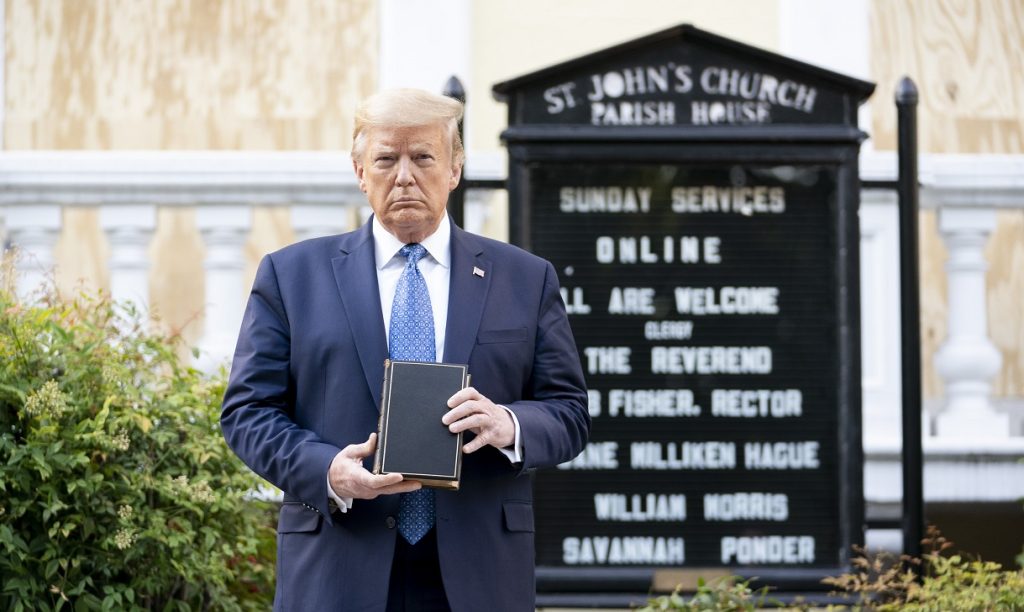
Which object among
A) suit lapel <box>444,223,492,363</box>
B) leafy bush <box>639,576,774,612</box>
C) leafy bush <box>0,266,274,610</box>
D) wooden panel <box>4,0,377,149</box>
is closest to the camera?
suit lapel <box>444,223,492,363</box>

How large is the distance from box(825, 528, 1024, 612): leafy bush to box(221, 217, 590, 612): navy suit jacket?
181 centimetres

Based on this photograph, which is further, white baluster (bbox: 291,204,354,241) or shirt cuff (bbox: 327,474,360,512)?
white baluster (bbox: 291,204,354,241)

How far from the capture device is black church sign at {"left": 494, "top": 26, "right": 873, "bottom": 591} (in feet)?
15.0

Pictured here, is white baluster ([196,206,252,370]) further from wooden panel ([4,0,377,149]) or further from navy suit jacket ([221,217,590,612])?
navy suit jacket ([221,217,590,612])

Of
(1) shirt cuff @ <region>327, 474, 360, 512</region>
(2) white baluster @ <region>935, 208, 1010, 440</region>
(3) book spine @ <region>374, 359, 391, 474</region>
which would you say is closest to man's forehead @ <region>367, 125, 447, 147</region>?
(3) book spine @ <region>374, 359, 391, 474</region>

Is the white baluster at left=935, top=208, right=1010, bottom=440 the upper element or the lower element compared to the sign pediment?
lower

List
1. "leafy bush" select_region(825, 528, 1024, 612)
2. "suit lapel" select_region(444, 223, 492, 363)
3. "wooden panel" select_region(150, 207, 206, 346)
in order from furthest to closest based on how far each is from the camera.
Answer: "wooden panel" select_region(150, 207, 206, 346) < "leafy bush" select_region(825, 528, 1024, 612) < "suit lapel" select_region(444, 223, 492, 363)

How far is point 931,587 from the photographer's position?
4316 mm

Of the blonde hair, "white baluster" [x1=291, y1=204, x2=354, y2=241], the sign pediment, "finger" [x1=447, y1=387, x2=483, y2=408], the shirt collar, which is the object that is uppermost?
the sign pediment

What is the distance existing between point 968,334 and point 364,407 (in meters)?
3.33

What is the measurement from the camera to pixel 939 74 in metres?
6.93

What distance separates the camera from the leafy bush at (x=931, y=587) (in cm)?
418

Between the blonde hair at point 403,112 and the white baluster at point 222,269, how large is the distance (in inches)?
106

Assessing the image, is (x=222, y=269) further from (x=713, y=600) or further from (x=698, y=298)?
(x=713, y=600)
